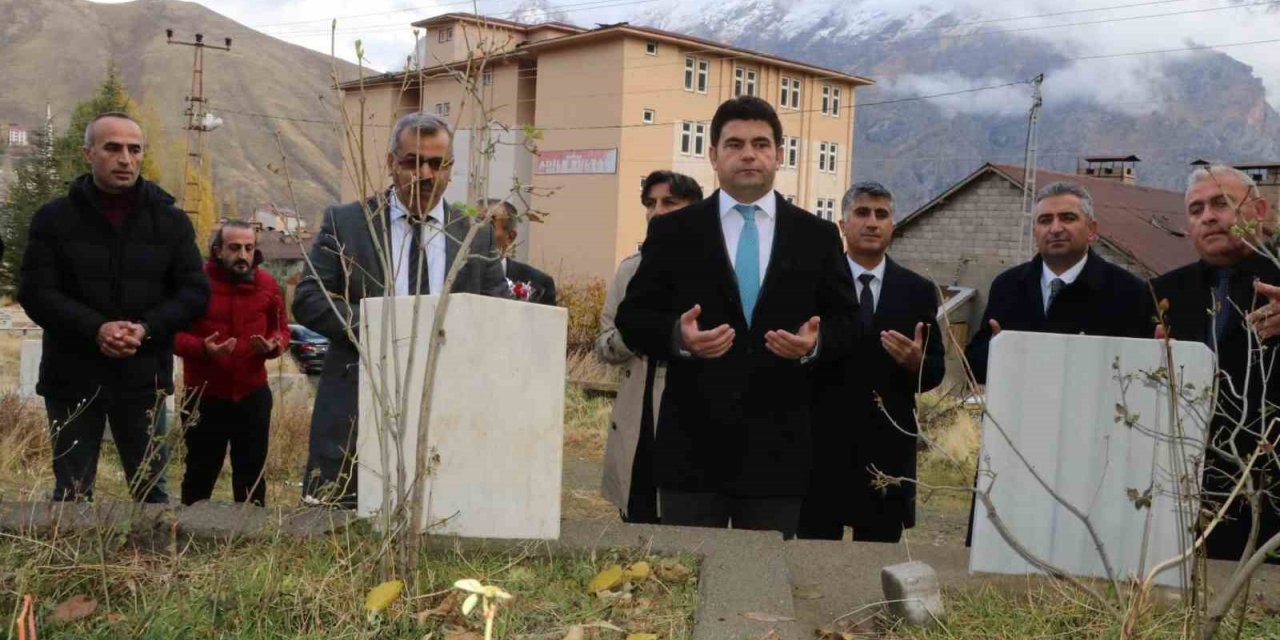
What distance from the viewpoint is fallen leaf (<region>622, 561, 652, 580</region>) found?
11.7ft

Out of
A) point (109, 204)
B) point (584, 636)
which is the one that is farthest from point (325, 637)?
point (109, 204)

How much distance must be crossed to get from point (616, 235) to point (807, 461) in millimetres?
44928

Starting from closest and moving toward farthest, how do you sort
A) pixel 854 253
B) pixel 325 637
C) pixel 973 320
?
pixel 325 637, pixel 854 253, pixel 973 320

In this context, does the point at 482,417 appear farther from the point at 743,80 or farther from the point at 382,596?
the point at 743,80

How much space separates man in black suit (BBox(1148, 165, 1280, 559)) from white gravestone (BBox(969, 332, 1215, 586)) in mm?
343

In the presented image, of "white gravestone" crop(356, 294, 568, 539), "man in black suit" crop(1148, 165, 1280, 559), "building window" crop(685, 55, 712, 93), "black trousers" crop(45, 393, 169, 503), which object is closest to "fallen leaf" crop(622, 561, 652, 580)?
"white gravestone" crop(356, 294, 568, 539)

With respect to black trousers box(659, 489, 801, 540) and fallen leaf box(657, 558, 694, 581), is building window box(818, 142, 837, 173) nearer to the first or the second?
black trousers box(659, 489, 801, 540)

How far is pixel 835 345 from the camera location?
4.10 meters

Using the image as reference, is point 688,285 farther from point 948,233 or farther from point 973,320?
point 948,233

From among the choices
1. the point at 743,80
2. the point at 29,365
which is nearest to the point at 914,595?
the point at 29,365

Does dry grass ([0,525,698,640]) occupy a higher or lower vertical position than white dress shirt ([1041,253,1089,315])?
lower

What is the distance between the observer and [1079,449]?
377 cm

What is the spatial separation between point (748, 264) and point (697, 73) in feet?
163

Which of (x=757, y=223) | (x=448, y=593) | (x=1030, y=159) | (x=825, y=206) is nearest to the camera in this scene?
(x=448, y=593)
